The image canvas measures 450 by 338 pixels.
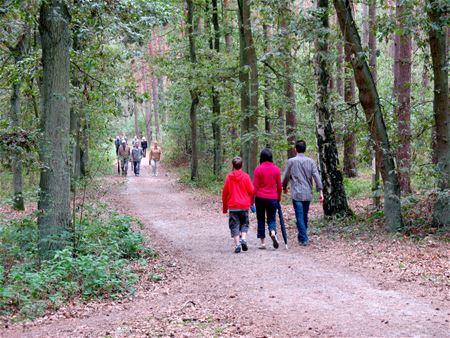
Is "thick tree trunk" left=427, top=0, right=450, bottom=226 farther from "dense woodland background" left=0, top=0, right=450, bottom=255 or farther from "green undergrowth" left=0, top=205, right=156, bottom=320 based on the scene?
"green undergrowth" left=0, top=205, right=156, bottom=320

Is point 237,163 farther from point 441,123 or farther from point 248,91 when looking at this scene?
point 248,91

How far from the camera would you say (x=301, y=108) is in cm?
2595

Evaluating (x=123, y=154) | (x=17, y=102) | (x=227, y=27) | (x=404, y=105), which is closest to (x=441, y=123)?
(x=404, y=105)

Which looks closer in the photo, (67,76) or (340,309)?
(340,309)

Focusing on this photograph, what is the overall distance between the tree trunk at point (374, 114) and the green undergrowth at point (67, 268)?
4.98 m

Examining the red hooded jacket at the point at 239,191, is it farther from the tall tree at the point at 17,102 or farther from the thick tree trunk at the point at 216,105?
the thick tree trunk at the point at 216,105

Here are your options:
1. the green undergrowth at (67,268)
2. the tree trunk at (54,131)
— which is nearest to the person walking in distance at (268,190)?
the green undergrowth at (67,268)

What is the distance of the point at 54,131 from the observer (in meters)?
9.52

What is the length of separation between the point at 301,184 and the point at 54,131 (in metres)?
4.74

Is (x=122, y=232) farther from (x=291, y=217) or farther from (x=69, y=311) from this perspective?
(x=291, y=217)

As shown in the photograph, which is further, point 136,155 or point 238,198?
point 136,155

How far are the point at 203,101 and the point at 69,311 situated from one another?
19801mm

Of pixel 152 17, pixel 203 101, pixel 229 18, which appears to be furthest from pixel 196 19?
pixel 152 17

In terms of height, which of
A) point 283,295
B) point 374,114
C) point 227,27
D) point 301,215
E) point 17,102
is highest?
point 227,27
